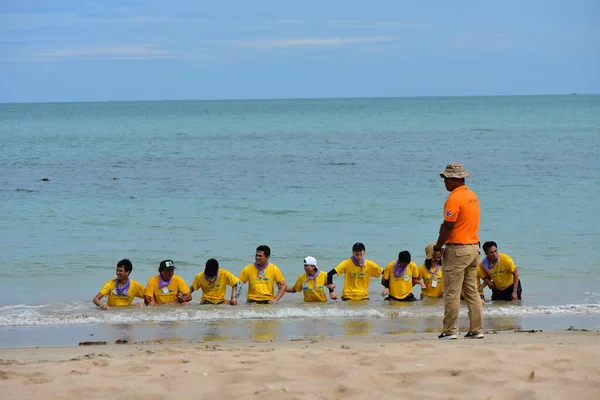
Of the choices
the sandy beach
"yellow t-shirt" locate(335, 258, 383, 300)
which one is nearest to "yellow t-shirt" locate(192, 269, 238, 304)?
"yellow t-shirt" locate(335, 258, 383, 300)

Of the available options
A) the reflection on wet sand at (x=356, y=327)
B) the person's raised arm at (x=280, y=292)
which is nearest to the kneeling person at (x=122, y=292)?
the person's raised arm at (x=280, y=292)

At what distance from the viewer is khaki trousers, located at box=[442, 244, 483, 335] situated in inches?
336

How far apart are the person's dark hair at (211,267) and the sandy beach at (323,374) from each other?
4186mm

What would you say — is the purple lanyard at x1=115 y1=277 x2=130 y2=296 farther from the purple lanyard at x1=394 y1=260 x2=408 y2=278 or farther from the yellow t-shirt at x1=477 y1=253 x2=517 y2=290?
the yellow t-shirt at x1=477 y1=253 x2=517 y2=290

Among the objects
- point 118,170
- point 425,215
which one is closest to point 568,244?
point 425,215

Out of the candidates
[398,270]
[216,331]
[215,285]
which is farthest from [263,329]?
[398,270]

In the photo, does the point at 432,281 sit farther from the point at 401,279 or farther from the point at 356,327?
the point at 356,327

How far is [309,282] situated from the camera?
42.5ft

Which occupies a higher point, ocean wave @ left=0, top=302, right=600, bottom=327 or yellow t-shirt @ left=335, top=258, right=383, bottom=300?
yellow t-shirt @ left=335, top=258, right=383, bottom=300

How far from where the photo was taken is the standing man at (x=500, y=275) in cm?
1274

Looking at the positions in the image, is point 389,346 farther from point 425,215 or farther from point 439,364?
point 425,215

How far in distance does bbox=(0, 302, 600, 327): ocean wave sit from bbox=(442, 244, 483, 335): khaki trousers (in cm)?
301

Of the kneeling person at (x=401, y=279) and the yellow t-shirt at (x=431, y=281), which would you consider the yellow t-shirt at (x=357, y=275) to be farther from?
the yellow t-shirt at (x=431, y=281)

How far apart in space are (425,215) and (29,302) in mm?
11949
